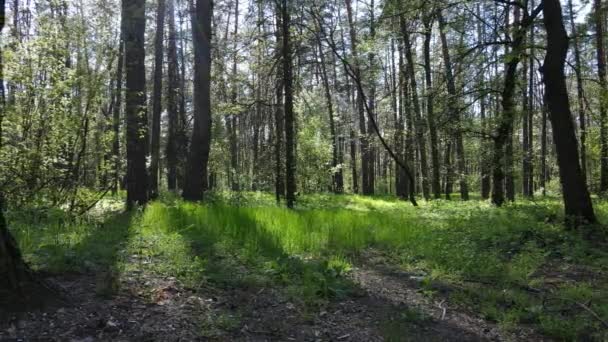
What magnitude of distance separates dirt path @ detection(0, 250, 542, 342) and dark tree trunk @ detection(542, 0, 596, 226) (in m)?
5.07

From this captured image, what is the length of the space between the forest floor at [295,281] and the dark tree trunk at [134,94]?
2.48m

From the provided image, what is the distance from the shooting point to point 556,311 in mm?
3973

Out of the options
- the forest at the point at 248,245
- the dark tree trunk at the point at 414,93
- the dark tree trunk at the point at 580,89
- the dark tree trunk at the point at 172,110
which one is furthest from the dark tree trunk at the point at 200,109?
the dark tree trunk at the point at 580,89

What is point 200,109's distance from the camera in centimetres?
1052

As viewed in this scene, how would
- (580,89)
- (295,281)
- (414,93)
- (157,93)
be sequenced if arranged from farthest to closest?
(414,93), (157,93), (580,89), (295,281)

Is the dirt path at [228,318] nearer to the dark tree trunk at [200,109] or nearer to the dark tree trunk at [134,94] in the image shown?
the dark tree trunk at [134,94]

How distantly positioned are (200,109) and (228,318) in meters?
7.84

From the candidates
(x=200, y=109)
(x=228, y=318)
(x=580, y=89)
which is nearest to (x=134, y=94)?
(x=200, y=109)

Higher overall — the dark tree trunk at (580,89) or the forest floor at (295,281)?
the dark tree trunk at (580,89)

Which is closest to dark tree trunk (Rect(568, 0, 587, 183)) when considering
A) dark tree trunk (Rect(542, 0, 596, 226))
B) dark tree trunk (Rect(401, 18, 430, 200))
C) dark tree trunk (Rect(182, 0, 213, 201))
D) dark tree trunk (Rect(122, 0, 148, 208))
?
dark tree trunk (Rect(542, 0, 596, 226))

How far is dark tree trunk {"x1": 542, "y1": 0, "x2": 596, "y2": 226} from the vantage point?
25.0 ft

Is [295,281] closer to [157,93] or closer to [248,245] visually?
[248,245]

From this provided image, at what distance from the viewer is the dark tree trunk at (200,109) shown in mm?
10453

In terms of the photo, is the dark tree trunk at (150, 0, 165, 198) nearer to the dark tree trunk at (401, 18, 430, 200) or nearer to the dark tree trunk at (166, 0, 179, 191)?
the dark tree trunk at (166, 0, 179, 191)
